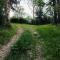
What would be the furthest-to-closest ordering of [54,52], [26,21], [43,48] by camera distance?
[26,21] → [43,48] → [54,52]

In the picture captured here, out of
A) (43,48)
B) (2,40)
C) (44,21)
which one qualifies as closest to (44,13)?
(44,21)

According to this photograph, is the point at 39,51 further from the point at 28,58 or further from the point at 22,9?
the point at 22,9

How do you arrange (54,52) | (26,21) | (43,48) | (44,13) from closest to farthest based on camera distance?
(54,52)
(43,48)
(44,13)
(26,21)

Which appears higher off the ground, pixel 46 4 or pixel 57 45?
pixel 46 4

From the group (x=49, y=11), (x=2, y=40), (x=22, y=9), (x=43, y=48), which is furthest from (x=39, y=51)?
(x=22, y=9)

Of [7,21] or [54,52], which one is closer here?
[54,52]

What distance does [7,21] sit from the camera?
2253 cm

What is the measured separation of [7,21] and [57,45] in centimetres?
1135

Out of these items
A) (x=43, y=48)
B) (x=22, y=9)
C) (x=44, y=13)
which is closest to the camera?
(x=43, y=48)

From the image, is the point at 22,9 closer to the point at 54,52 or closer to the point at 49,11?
the point at 49,11

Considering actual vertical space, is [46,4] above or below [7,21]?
above

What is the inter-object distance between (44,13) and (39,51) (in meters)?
39.2

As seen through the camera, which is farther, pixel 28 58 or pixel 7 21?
pixel 7 21

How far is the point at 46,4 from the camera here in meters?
43.5
